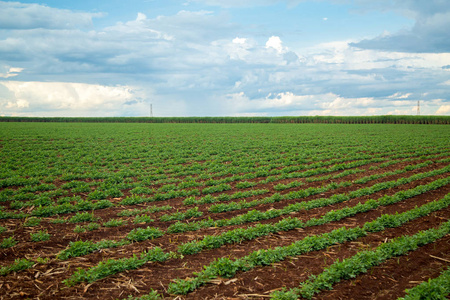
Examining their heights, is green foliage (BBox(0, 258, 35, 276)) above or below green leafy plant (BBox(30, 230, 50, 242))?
below

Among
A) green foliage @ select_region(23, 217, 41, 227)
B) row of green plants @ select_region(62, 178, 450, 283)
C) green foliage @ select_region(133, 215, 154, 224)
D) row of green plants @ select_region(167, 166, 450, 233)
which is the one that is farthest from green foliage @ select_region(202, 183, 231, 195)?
green foliage @ select_region(23, 217, 41, 227)

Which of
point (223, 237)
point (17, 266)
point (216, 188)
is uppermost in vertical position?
point (216, 188)

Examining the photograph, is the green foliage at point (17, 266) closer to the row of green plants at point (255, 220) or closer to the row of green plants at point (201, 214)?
the row of green plants at point (255, 220)

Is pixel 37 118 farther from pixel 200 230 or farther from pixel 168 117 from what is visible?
pixel 200 230

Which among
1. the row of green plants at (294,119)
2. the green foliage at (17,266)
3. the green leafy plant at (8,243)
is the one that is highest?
the row of green plants at (294,119)

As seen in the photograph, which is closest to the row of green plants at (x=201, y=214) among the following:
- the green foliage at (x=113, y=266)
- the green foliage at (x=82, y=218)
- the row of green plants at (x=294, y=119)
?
the green foliage at (x=82, y=218)

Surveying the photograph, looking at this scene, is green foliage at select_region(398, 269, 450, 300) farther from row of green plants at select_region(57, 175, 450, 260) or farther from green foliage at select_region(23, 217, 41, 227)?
green foliage at select_region(23, 217, 41, 227)

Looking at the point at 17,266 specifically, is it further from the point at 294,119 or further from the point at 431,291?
the point at 294,119

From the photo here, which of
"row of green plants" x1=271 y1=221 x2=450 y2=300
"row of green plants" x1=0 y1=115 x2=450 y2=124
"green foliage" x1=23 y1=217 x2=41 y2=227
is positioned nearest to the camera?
"row of green plants" x1=271 y1=221 x2=450 y2=300

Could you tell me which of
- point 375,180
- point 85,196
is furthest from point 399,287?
point 85,196

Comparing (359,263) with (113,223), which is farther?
(113,223)

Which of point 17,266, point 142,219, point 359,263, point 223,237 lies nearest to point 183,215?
point 142,219

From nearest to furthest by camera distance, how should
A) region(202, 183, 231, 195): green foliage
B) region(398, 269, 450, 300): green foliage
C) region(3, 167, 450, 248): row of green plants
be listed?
1. region(398, 269, 450, 300): green foliage
2. region(3, 167, 450, 248): row of green plants
3. region(202, 183, 231, 195): green foliage

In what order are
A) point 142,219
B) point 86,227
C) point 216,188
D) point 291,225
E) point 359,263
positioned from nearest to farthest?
point 359,263 < point 291,225 < point 86,227 < point 142,219 < point 216,188
